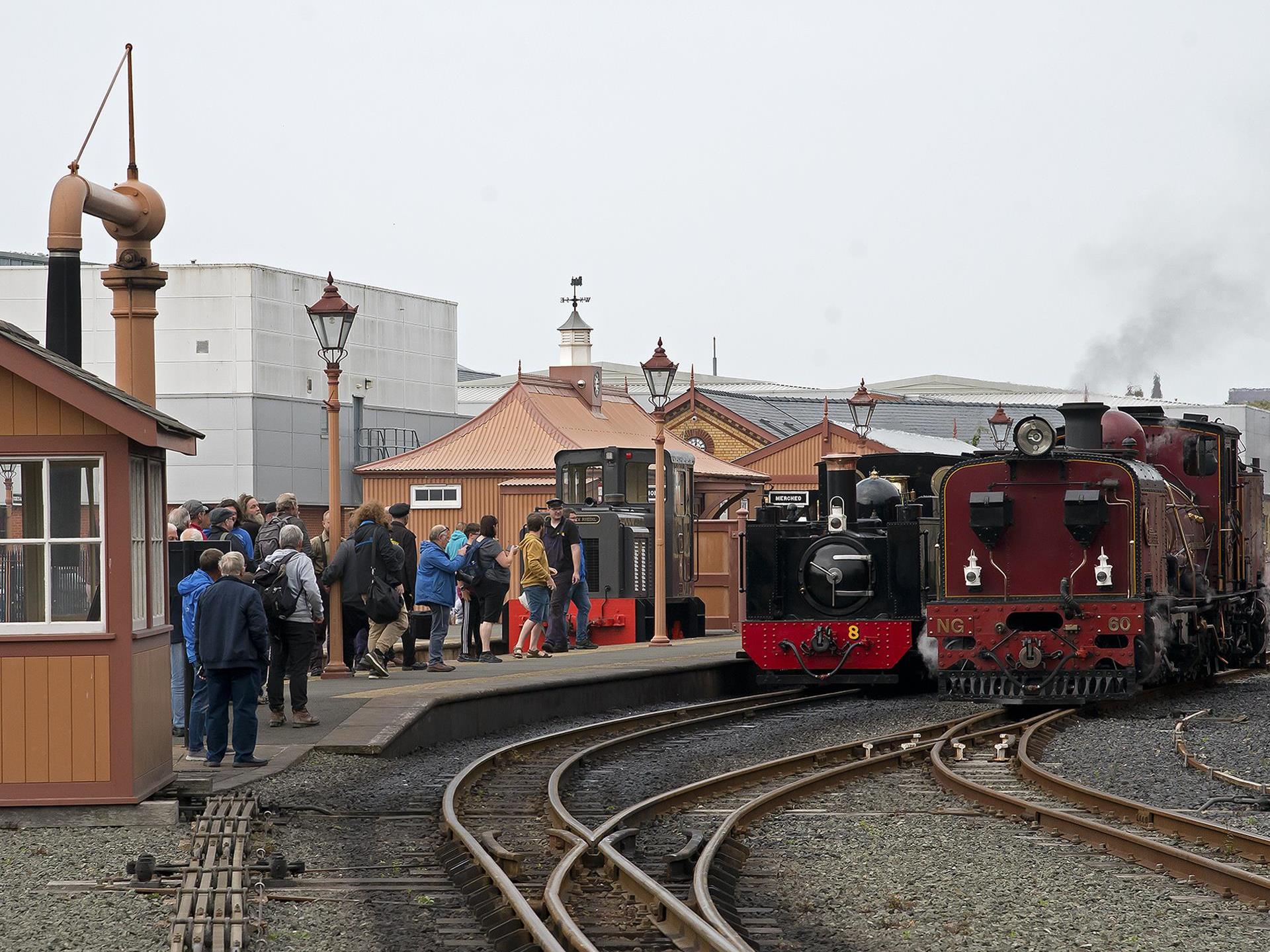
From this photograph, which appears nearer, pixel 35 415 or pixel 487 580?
pixel 35 415

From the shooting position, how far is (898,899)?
811cm

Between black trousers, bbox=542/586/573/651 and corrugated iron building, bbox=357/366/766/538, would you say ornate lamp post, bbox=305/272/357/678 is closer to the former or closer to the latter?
black trousers, bbox=542/586/573/651

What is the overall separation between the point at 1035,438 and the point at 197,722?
8595 millimetres

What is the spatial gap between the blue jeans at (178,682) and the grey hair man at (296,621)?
0.73 meters

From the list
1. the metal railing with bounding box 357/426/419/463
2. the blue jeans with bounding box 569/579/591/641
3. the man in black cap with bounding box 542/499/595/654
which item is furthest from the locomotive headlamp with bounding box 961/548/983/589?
the metal railing with bounding box 357/426/419/463

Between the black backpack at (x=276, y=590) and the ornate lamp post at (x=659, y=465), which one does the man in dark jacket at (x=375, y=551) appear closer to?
the black backpack at (x=276, y=590)

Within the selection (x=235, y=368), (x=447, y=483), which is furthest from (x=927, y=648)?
(x=235, y=368)

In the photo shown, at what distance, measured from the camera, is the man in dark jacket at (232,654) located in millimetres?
11797

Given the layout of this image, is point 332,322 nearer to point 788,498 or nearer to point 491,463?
point 788,498

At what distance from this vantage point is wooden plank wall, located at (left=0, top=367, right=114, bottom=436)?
32.5 ft

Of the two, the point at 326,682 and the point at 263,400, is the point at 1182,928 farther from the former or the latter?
the point at 263,400

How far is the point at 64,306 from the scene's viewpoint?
12.6 meters

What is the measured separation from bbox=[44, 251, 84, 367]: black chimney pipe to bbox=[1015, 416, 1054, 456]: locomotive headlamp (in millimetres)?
8967

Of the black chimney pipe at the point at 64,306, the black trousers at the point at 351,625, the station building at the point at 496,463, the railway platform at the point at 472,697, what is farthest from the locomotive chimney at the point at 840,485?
the station building at the point at 496,463
